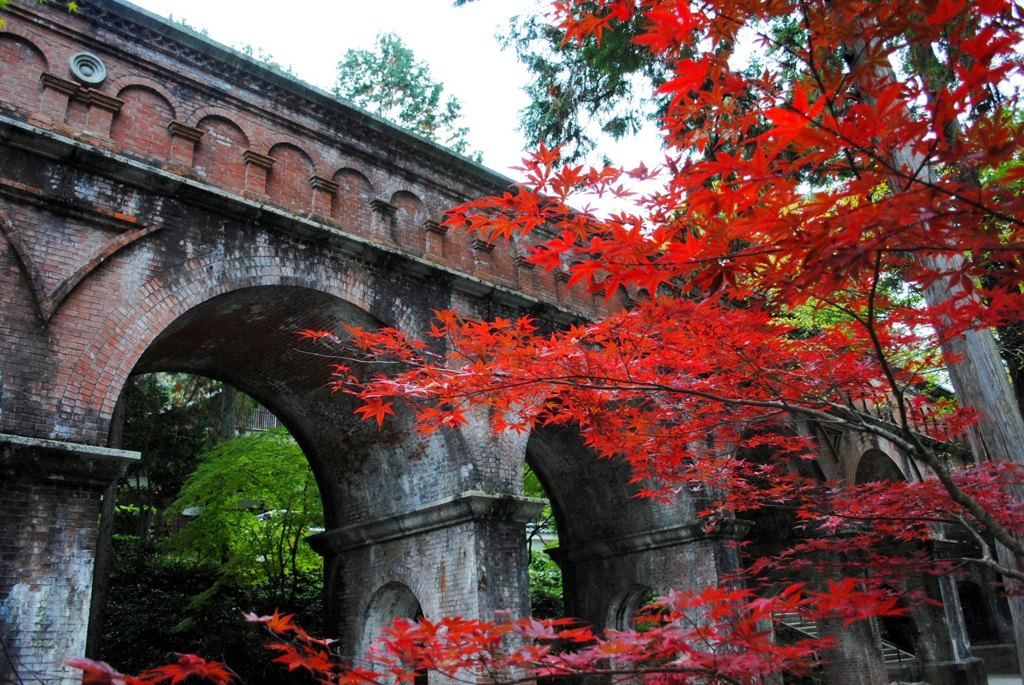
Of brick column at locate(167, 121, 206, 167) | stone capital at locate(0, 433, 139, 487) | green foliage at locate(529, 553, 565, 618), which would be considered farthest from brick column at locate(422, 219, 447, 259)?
green foliage at locate(529, 553, 565, 618)

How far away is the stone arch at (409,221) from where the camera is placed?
29.9ft

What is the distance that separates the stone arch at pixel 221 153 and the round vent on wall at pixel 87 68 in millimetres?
952

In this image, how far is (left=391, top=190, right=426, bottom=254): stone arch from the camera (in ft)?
29.9

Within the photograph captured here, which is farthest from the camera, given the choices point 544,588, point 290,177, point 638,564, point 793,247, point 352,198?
point 544,588

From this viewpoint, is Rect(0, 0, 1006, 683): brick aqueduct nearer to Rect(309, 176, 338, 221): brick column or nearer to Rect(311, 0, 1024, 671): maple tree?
Rect(309, 176, 338, 221): brick column

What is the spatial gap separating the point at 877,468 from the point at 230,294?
1509 centimetres

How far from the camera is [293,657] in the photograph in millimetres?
3105

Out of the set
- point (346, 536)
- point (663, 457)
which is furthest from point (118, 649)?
point (663, 457)

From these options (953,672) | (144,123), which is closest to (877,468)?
(953,672)

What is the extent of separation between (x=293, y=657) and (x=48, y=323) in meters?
4.22

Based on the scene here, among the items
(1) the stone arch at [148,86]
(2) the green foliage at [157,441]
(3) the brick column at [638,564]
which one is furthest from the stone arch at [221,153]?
(2) the green foliage at [157,441]

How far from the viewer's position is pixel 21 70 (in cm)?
662

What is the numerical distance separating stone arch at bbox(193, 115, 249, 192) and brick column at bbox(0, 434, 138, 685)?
3112mm

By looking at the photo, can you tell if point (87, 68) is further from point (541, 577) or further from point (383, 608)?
point (541, 577)
